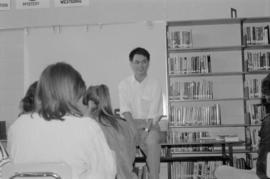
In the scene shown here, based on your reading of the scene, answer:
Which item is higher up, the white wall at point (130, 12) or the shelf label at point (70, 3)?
the shelf label at point (70, 3)

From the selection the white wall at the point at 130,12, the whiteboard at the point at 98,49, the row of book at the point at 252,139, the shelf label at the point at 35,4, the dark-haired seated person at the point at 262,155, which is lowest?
the row of book at the point at 252,139

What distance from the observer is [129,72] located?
18.8 ft

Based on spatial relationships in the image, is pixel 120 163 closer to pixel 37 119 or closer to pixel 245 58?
pixel 37 119

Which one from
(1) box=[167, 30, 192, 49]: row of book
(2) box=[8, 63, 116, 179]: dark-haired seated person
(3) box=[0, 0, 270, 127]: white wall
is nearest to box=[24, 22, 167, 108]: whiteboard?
(3) box=[0, 0, 270, 127]: white wall

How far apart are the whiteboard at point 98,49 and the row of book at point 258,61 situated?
1.16 m

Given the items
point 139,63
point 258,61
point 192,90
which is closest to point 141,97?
point 139,63

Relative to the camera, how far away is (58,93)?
1863 millimetres

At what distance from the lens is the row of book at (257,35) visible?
5594 millimetres

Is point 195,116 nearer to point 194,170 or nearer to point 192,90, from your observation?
point 192,90

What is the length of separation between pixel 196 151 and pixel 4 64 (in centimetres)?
300

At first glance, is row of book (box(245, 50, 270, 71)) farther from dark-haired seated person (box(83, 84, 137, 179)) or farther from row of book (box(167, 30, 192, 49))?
dark-haired seated person (box(83, 84, 137, 179))

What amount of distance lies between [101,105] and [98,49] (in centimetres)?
297

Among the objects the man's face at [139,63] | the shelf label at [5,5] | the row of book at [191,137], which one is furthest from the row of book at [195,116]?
the shelf label at [5,5]

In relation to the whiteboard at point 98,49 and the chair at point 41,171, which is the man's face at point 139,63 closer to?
the whiteboard at point 98,49
